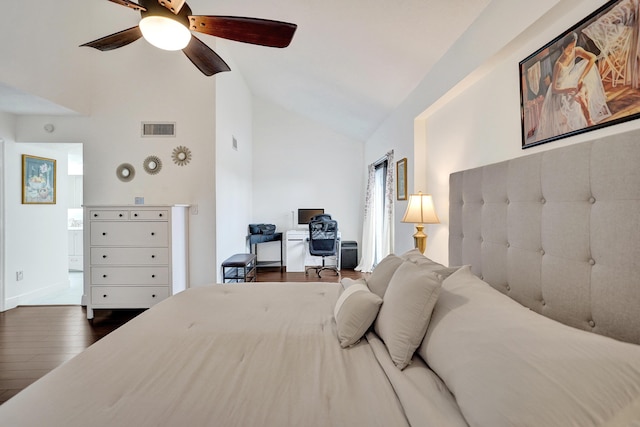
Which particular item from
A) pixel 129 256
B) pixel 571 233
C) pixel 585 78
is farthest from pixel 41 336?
pixel 585 78

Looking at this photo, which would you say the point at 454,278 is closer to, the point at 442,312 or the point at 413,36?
the point at 442,312

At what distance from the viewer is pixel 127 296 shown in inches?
124

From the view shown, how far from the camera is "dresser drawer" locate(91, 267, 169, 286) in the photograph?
3.14 metres

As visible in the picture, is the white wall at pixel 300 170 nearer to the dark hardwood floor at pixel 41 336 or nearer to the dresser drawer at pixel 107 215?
the dresser drawer at pixel 107 215

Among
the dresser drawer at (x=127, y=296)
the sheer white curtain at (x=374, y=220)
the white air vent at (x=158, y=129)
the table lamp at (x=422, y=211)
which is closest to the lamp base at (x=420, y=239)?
the table lamp at (x=422, y=211)

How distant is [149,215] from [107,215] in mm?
446

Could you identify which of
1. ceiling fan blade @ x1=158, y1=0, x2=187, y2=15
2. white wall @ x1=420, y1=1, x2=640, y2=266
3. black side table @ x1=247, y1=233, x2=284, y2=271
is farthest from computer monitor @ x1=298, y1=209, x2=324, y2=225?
ceiling fan blade @ x1=158, y1=0, x2=187, y2=15

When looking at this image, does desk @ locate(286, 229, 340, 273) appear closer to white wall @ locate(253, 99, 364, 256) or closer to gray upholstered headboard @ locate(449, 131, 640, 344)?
white wall @ locate(253, 99, 364, 256)

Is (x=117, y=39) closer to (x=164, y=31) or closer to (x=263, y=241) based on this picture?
(x=164, y=31)

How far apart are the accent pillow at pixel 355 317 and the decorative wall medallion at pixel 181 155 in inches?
124

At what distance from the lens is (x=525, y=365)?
2.31ft

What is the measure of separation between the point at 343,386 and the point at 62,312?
3.92m

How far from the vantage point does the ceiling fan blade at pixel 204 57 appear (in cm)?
190

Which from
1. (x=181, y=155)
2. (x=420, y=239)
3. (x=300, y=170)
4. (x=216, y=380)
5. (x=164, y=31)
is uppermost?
(x=164, y=31)
